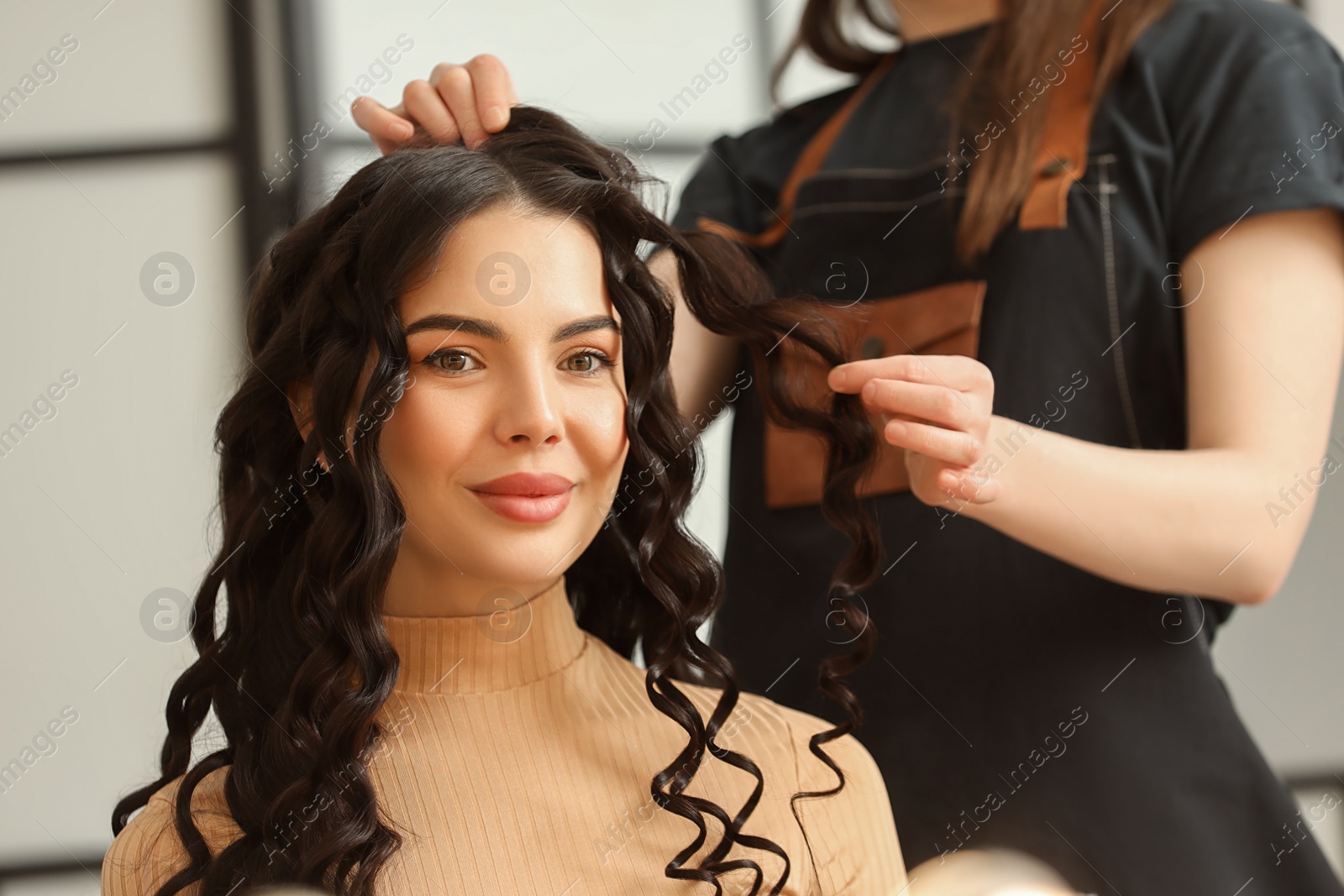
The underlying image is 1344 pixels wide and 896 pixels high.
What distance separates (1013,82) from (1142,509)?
1.65 feet

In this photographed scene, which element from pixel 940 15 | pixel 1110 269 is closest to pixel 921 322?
pixel 1110 269

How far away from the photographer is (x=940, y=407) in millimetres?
917

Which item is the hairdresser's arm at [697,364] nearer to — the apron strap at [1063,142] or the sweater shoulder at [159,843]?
the apron strap at [1063,142]

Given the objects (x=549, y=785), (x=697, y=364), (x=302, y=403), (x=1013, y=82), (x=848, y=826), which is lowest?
(x=848, y=826)

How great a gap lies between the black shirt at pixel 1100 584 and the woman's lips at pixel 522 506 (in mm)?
447

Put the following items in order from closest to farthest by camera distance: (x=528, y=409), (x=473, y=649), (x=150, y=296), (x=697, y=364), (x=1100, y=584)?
(x=528, y=409), (x=473, y=649), (x=1100, y=584), (x=697, y=364), (x=150, y=296)

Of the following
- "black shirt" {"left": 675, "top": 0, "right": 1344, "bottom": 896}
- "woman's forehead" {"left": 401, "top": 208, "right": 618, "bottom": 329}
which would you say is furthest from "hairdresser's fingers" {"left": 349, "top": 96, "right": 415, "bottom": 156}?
"black shirt" {"left": 675, "top": 0, "right": 1344, "bottom": 896}

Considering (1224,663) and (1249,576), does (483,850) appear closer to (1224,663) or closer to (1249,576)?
(1249,576)

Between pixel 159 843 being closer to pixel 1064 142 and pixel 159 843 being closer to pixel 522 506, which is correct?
pixel 522 506

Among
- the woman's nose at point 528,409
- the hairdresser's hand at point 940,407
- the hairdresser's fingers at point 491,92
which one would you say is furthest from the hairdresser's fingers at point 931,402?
the hairdresser's fingers at point 491,92

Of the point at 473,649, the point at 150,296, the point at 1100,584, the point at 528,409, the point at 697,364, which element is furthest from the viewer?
the point at 150,296

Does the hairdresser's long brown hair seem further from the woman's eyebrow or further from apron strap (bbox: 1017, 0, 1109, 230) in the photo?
the woman's eyebrow

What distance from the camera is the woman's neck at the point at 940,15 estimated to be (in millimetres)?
1328

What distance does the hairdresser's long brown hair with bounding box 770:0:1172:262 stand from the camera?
1.19m
